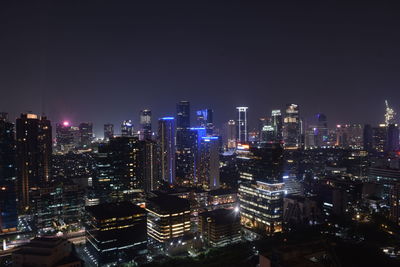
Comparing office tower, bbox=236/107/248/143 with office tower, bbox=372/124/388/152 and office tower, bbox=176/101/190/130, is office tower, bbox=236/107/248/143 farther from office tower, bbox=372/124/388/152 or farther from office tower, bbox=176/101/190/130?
office tower, bbox=372/124/388/152

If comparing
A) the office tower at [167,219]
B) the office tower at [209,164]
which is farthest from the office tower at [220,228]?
the office tower at [209,164]

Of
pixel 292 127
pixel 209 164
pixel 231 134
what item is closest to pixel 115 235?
pixel 209 164

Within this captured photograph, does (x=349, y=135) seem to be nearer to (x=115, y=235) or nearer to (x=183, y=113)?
(x=183, y=113)

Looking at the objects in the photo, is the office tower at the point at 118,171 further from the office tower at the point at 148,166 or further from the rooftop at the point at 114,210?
the rooftop at the point at 114,210

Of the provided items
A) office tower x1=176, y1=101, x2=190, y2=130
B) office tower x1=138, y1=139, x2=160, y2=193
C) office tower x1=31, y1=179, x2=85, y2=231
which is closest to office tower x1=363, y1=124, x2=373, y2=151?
office tower x1=176, y1=101, x2=190, y2=130

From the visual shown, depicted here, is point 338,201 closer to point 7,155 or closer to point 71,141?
point 7,155

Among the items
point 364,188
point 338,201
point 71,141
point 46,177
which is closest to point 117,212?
point 46,177
